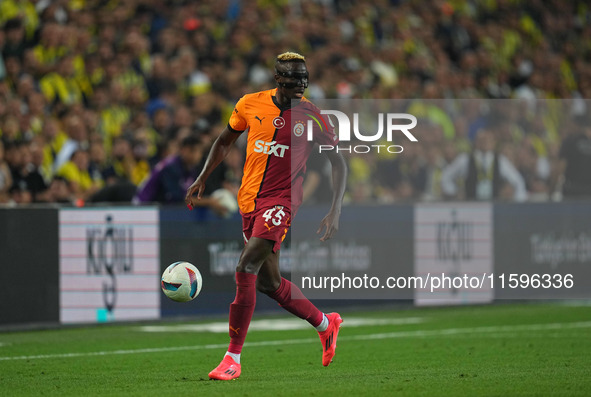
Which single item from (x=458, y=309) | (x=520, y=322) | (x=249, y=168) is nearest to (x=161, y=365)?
(x=249, y=168)

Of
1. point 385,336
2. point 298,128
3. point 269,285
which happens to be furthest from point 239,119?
point 385,336

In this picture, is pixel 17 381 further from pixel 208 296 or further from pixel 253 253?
pixel 208 296

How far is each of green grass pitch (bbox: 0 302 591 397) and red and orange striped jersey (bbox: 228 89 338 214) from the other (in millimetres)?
1301

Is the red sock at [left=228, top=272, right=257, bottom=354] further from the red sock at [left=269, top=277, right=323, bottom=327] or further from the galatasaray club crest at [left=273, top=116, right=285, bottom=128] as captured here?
the galatasaray club crest at [left=273, top=116, right=285, bottom=128]

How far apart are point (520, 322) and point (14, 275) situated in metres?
5.59

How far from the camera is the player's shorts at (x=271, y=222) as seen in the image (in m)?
7.80

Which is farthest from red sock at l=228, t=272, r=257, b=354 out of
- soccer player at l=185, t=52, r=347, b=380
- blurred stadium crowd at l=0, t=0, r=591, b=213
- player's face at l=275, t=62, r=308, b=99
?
blurred stadium crowd at l=0, t=0, r=591, b=213

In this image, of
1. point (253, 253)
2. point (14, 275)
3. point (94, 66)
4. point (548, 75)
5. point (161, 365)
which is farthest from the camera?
point (548, 75)

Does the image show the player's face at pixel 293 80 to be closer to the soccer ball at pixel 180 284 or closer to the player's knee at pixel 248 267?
the player's knee at pixel 248 267

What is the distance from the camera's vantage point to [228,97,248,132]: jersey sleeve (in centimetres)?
806

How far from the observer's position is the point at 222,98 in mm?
16734

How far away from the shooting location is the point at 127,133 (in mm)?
14781

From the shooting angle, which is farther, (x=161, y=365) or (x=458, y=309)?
(x=458, y=309)

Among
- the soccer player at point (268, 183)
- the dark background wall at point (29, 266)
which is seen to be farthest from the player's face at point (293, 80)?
the dark background wall at point (29, 266)
